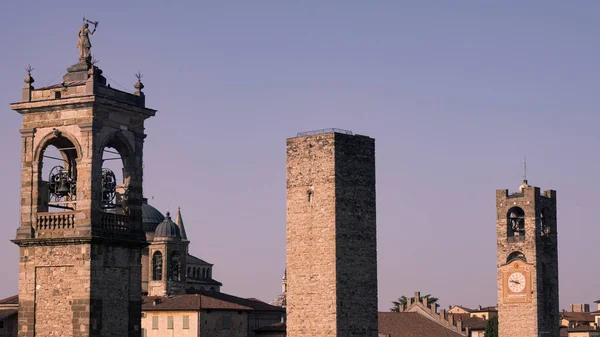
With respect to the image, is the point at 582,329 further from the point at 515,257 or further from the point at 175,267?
the point at 515,257

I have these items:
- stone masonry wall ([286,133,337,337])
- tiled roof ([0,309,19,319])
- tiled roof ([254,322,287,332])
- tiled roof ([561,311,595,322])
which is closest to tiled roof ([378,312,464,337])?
tiled roof ([254,322,287,332])

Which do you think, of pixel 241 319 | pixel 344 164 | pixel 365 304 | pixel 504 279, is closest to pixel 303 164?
pixel 344 164

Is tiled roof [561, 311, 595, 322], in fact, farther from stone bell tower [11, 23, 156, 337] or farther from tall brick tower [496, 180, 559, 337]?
stone bell tower [11, 23, 156, 337]

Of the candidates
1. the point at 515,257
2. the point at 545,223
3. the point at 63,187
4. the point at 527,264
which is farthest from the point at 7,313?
the point at 63,187

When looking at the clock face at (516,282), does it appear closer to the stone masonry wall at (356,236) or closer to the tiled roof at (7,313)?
the stone masonry wall at (356,236)

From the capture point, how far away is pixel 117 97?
41.2 m

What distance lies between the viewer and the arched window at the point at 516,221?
293 feet

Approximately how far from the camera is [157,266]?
4439 inches

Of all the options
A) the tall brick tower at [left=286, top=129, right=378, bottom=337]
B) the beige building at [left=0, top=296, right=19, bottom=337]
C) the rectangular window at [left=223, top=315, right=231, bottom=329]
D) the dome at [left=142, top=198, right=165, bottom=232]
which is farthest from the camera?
the dome at [left=142, top=198, right=165, bottom=232]

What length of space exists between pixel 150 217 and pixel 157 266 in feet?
19.8

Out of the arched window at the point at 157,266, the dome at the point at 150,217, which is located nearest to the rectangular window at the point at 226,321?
the arched window at the point at 157,266

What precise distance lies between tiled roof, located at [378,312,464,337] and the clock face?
1273 centimetres

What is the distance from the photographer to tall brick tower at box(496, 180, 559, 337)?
87.6m

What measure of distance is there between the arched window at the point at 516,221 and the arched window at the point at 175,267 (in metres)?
33.9
